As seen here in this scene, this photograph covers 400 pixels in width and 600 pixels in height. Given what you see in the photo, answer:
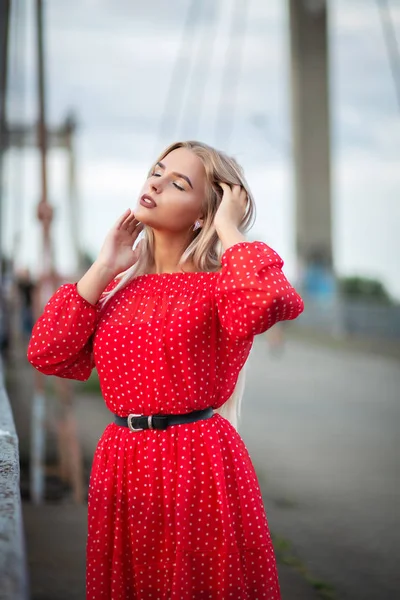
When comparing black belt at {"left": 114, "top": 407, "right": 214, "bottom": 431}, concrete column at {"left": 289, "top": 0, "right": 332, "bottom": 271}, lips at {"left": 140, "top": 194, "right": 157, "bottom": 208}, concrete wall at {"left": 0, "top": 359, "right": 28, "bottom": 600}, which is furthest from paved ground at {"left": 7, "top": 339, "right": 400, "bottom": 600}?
concrete column at {"left": 289, "top": 0, "right": 332, "bottom": 271}

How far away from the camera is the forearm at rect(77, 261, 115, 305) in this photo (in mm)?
2465

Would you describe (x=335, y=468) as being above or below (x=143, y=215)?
below

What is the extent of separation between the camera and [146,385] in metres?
2.35

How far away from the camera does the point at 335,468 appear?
7414 millimetres

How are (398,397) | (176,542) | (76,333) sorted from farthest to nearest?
(398,397)
(76,333)
(176,542)

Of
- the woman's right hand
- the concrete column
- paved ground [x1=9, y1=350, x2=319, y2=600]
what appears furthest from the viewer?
the concrete column

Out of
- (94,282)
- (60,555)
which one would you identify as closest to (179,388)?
(94,282)

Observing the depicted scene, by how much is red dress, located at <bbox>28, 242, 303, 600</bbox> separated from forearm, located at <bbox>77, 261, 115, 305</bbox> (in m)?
0.03

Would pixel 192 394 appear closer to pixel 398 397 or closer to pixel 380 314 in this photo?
pixel 398 397

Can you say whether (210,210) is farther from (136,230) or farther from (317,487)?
(317,487)

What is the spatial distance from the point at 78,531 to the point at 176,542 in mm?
3242

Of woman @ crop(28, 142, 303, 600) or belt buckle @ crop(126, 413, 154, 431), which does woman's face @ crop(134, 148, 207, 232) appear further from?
belt buckle @ crop(126, 413, 154, 431)

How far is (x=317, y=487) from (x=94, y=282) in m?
4.63

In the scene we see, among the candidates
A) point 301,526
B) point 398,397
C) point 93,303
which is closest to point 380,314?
point 398,397
